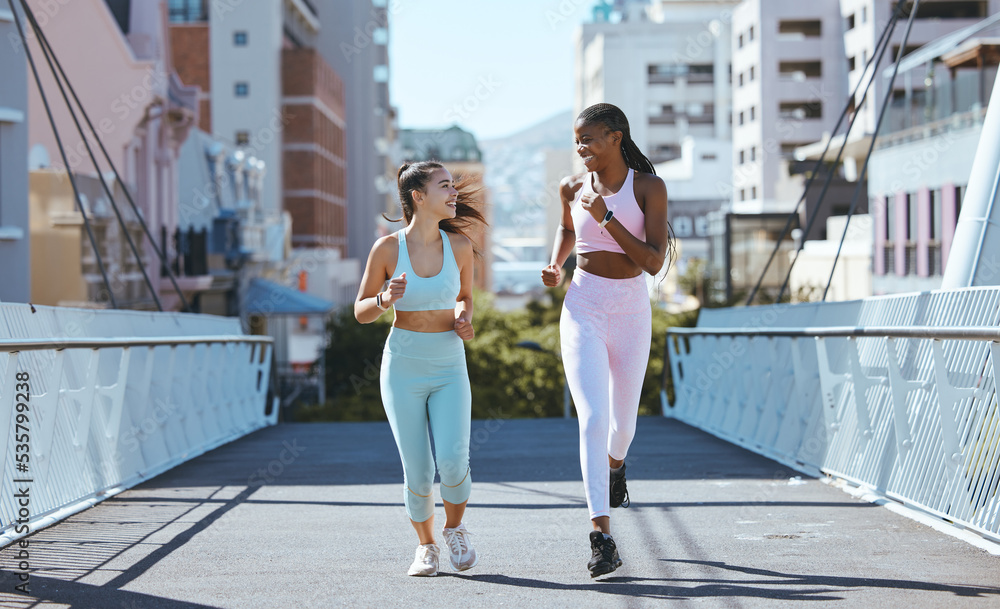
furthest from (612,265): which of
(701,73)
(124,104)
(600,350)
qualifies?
(701,73)

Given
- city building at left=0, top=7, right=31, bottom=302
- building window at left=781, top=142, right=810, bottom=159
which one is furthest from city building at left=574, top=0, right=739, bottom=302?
city building at left=0, top=7, right=31, bottom=302

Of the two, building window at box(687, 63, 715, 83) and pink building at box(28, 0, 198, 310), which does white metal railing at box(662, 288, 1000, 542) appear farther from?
building window at box(687, 63, 715, 83)

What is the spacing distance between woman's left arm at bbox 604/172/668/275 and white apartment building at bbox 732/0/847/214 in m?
66.2

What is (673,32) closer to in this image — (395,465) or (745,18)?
(745,18)

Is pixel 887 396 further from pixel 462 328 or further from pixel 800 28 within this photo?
pixel 800 28

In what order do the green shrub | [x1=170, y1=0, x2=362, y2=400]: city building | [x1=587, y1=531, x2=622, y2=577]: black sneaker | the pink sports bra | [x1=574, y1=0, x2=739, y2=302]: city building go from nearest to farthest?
1. [x1=587, y1=531, x2=622, y2=577]: black sneaker
2. the pink sports bra
3. the green shrub
4. [x1=170, y1=0, x2=362, y2=400]: city building
5. [x1=574, y1=0, x2=739, y2=302]: city building

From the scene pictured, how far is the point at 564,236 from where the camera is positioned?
5660 mm

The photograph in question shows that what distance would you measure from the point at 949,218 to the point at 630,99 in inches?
3369

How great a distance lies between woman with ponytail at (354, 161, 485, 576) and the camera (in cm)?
503

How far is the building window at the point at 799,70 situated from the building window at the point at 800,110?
1.55m

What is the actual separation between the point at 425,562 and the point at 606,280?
1369 mm

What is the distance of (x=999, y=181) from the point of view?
7223 millimetres

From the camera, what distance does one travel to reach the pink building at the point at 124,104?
2162 centimetres

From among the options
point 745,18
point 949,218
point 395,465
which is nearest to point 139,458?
point 395,465
